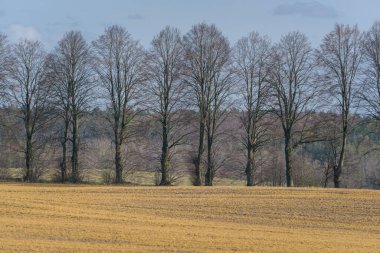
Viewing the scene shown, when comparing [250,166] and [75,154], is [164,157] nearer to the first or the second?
[250,166]

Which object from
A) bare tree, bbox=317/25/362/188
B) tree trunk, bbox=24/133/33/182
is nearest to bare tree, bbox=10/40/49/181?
tree trunk, bbox=24/133/33/182

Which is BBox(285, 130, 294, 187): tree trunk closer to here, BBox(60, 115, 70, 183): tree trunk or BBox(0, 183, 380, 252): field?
BBox(0, 183, 380, 252): field

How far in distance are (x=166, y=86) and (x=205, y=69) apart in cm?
396

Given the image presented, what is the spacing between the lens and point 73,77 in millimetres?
55500

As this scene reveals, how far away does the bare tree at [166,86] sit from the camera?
5372 centimetres

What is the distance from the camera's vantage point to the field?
22.8 metres

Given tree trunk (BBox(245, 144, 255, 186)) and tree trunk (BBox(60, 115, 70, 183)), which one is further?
tree trunk (BBox(60, 115, 70, 183))

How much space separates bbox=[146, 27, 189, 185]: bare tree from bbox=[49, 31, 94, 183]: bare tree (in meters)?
6.17

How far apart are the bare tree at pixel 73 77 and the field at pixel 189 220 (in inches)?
514

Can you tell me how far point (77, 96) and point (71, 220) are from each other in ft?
94.0

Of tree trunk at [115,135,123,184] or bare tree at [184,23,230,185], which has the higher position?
bare tree at [184,23,230,185]

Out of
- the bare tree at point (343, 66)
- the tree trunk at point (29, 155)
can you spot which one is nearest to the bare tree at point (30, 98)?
the tree trunk at point (29, 155)

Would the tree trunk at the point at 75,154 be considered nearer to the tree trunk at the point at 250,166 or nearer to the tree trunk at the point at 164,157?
the tree trunk at the point at 164,157

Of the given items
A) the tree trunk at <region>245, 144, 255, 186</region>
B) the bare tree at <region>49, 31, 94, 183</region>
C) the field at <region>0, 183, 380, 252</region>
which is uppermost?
the bare tree at <region>49, 31, 94, 183</region>
